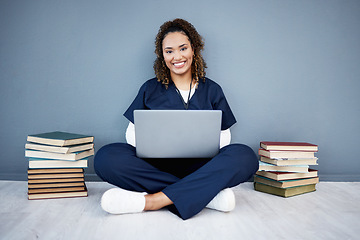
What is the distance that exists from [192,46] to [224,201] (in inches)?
44.5

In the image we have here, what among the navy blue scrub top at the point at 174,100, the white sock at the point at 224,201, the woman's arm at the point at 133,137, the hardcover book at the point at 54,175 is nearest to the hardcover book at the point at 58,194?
the hardcover book at the point at 54,175

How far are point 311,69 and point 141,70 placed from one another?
4.44 ft

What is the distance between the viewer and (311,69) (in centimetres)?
243

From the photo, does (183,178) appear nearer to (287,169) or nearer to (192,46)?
(287,169)

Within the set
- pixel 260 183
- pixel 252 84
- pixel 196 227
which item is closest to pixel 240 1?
pixel 252 84

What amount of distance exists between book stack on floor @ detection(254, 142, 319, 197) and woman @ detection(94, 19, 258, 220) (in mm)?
297

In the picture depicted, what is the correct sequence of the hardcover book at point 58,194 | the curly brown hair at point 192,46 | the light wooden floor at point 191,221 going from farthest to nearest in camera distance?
the curly brown hair at point 192,46 < the hardcover book at point 58,194 < the light wooden floor at point 191,221

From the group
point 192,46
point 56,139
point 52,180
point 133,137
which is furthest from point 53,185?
point 192,46

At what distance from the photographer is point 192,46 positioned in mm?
2191

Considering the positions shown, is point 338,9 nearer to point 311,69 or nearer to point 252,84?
point 311,69

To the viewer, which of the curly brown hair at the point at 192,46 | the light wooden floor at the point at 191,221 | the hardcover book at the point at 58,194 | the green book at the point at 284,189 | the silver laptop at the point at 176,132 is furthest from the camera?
the curly brown hair at the point at 192,46

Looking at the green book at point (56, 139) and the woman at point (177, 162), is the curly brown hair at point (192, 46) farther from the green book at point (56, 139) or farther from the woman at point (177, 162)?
the green book at point (56, 139)

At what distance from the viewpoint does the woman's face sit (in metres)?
2.07

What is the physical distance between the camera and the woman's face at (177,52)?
2070 millimetres
